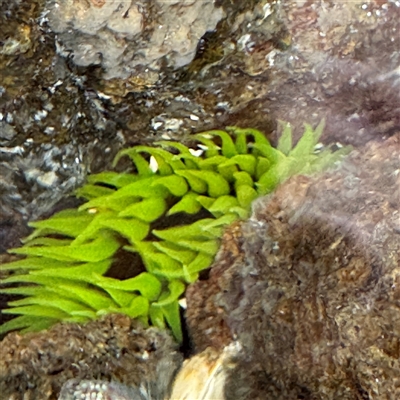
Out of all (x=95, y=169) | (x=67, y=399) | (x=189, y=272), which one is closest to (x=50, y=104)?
(x=95, y=169)

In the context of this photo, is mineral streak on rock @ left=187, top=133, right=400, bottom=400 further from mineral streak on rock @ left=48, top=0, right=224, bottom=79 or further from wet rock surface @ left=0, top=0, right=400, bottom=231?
mineral streak on rock @ left=48, top=0, right=224, bottom=79

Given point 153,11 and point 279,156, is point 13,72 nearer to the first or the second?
point 153,11

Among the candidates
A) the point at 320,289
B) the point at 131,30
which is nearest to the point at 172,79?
the point at 131,30

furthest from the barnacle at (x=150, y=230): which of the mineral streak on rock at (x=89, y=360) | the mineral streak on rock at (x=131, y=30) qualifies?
the mineral streak on rock at (x=131, y=30)

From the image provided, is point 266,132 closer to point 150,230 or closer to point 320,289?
point 150,230

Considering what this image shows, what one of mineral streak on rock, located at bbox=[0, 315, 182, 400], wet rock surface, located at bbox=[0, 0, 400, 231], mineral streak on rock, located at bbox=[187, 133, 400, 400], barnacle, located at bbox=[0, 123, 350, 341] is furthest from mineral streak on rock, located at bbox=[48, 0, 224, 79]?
mineral streak on rock, located at bbox=[0, 315, 182, 400]
